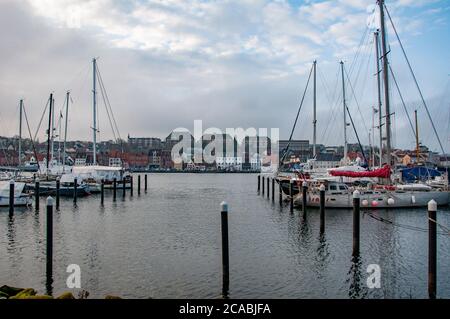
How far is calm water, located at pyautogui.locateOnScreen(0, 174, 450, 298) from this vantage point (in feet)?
52.6

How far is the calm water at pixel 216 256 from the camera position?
16.0 m

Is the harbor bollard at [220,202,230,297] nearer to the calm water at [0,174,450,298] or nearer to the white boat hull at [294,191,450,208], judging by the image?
the calm water at [0,174,450,298]

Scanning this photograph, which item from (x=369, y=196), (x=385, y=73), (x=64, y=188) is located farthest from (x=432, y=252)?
(x=64, y=188)

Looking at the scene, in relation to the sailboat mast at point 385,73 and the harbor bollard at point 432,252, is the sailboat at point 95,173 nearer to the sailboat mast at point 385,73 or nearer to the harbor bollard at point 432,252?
the sailboat mast at point 385,73

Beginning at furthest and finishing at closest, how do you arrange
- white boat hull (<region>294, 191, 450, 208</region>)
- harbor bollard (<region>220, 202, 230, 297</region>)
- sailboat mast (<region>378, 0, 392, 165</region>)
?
white boat hull (<region>294, 191, 450, 208</region>) < sailboat mast (<region>378, 0, 392, 165</region>) < harbor bollard (<region>220, 202, 230, 297</region>)

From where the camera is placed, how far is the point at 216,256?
2108 centimetres

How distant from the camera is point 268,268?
1870 centimetres

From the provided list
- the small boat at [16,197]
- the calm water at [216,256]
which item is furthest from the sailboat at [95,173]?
the calm water at [216,256]

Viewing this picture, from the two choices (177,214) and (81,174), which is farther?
(81,174)

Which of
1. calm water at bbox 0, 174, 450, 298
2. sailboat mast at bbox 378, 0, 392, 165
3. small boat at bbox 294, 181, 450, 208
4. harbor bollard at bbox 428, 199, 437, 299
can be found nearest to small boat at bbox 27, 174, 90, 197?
calm water at bbox 0, 174, 450, 298

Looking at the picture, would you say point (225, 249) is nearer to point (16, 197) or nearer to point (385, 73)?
point (385, 73)
